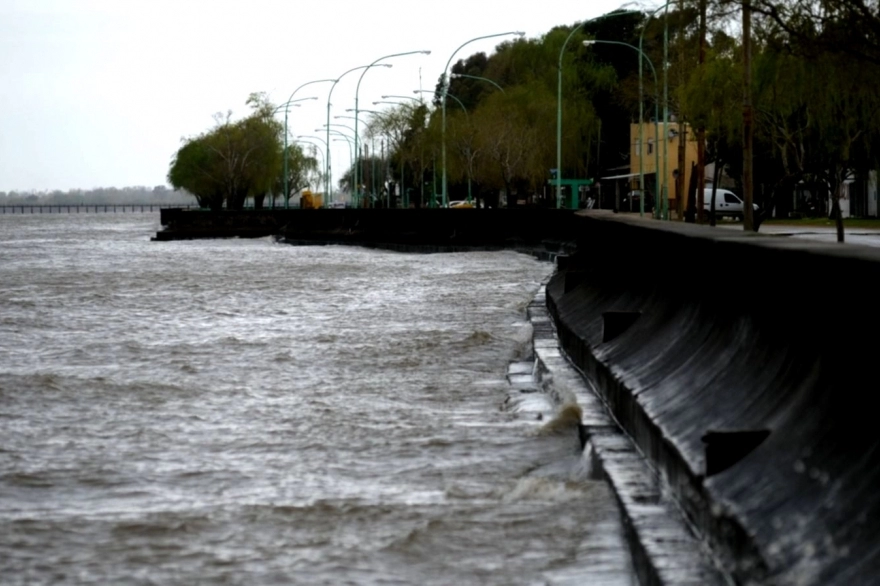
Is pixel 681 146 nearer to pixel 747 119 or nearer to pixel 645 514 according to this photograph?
pixel 747 119

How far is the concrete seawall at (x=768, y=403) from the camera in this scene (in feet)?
17.4

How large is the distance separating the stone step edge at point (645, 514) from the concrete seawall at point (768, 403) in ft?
0.29

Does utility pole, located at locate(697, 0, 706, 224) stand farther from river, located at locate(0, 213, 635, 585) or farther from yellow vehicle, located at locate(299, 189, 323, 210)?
yellow vehicle, located at locate(299, 189, 323, 210)

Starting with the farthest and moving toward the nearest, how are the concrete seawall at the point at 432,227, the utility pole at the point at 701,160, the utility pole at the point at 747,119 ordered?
the concrete seawall at the point at 432,227 < the utility pole at the point at 701,160 < the utility pole at the point at 747,119

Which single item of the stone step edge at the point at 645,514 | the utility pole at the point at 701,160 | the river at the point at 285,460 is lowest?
the river at the point at 285,460

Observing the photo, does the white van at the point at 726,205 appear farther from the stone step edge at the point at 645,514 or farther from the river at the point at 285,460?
the stone step edge at the point at 645,514

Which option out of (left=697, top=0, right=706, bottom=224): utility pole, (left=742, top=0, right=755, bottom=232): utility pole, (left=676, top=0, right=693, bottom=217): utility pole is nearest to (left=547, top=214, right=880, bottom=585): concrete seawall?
(left=742, top=0, right=755, bottom=232): utility pole

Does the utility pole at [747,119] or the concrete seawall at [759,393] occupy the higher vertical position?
the utility pole at [747,119]

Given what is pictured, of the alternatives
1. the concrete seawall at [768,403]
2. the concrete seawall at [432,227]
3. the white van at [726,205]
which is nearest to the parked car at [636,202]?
the white van at [726,205]

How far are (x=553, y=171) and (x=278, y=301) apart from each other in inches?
2933

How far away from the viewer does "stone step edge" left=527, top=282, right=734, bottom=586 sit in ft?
20.9

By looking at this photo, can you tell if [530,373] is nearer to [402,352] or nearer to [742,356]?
[402,352]

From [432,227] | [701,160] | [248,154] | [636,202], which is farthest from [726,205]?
[248,154]

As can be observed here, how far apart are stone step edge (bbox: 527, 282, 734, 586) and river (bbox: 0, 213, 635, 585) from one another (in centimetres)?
16
